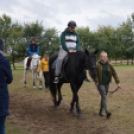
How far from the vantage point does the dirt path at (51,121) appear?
4.19m

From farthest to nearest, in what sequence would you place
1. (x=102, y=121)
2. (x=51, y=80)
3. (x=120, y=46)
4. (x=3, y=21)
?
(x=120, y=46) < (x=3, y=21) < (x=51, y=80) < (x=102, y=121)

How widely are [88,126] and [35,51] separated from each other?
679 cm

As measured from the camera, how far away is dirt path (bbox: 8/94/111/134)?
4.19 m

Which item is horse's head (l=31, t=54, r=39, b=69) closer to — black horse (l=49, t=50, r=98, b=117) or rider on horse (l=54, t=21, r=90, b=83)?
Result: rider on horse (l=54, t=21, r=90, b=83)

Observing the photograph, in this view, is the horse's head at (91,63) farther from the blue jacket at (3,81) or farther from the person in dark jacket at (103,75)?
the blue jacket at (3,81)

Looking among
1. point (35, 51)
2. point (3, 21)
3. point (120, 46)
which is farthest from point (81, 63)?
point (120, 46)

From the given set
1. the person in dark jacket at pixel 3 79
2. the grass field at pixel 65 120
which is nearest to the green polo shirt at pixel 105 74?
the grass field at pixel 65 120

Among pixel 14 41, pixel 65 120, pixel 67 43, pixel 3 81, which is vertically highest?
pixel 14 41

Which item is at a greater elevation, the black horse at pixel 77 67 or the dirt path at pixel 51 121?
the black horse at pixel 77 67

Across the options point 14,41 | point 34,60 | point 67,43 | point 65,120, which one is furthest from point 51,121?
point 14,41

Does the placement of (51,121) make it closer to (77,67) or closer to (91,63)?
(77,67)

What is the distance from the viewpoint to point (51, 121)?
487 cm

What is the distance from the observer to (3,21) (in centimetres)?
3716

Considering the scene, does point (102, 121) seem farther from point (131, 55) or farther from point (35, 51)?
point (131, 55)
